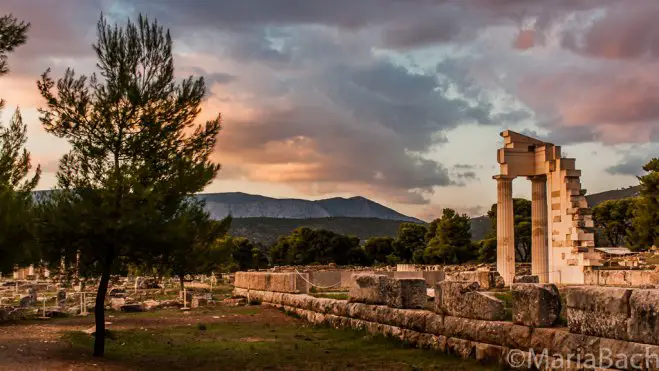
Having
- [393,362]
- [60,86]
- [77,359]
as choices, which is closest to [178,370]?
[77,359]

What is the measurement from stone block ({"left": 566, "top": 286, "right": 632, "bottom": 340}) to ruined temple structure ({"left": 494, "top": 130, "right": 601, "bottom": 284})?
80.7 ft

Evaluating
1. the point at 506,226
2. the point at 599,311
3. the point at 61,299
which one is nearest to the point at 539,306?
the point at 599,311

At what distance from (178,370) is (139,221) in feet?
9.02

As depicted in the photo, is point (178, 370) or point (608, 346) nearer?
point (608, 346)

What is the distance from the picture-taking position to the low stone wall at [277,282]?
23.9m

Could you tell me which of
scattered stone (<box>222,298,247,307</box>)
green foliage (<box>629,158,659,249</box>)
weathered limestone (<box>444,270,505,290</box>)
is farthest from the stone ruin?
→ green foliage (<box>629,158,659,249</box>)

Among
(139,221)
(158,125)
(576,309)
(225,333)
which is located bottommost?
(225,333)

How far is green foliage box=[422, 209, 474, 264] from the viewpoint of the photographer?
74688mm

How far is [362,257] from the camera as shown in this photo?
8844cm

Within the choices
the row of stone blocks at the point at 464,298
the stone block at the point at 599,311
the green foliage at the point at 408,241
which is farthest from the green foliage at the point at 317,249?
the stone block at the point at 599,311

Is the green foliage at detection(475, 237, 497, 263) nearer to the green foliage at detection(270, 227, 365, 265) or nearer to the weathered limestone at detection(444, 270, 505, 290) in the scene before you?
the green foliage at detection(270, 227, 365, 265)

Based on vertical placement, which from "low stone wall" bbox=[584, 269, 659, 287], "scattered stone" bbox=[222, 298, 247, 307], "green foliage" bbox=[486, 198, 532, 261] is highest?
"green foliage" bbox=[486, 198, 532, 261]

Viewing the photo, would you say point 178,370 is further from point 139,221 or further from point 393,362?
point 393,362

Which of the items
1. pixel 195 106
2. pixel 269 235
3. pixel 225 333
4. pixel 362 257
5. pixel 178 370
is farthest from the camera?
pixel 269 235
